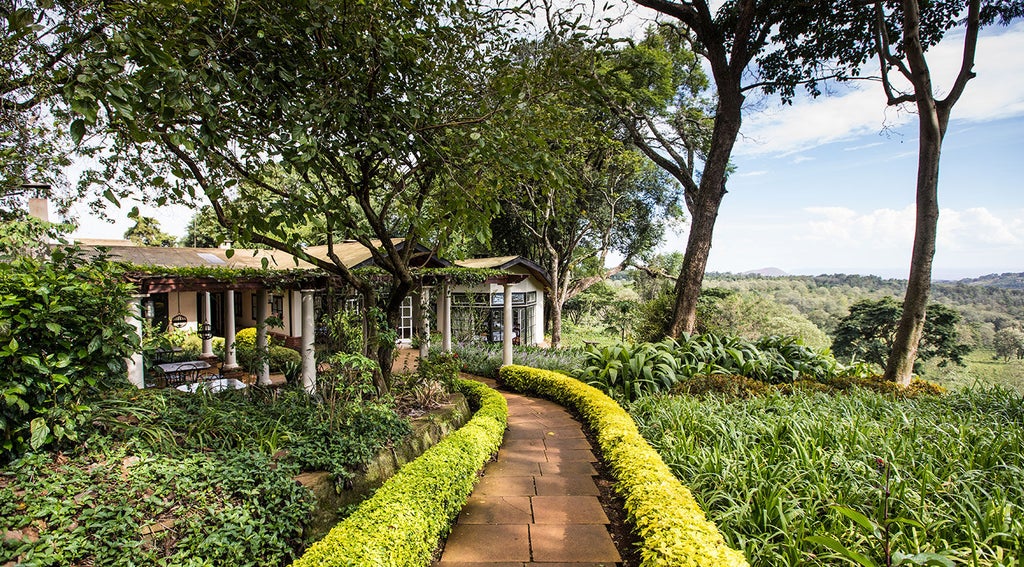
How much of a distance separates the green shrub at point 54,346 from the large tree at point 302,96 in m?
0.80

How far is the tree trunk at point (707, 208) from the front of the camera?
8.48m

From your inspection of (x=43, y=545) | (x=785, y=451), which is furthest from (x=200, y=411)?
(x=785, y=451)

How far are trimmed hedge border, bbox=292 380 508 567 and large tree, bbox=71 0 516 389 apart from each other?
2.05 metres

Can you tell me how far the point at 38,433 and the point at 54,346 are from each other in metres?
0.55

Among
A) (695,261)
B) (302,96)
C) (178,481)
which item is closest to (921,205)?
(695,261)

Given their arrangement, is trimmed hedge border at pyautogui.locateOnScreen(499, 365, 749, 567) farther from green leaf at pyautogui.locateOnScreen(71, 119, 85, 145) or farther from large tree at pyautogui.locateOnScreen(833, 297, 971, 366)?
large tree at pyautogui.locateOnScreen(833, 297, 971, 366)

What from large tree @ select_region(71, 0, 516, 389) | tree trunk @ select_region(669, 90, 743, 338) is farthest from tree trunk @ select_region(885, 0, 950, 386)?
large tree @ select_region(71, 0, 516, 389)

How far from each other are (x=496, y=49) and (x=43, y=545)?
16.6ft

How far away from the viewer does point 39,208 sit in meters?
7.02

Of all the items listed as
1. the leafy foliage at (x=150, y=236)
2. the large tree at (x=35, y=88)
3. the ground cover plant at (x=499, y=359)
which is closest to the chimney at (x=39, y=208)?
the large tree at (x=35, y=88)

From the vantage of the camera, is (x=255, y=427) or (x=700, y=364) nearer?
(x=255, y=427)

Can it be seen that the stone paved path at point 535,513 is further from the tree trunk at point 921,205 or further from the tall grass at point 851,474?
the tree trunk at point 921,205

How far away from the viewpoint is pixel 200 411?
3816 mm

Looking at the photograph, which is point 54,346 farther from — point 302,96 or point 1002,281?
point 1002,281
